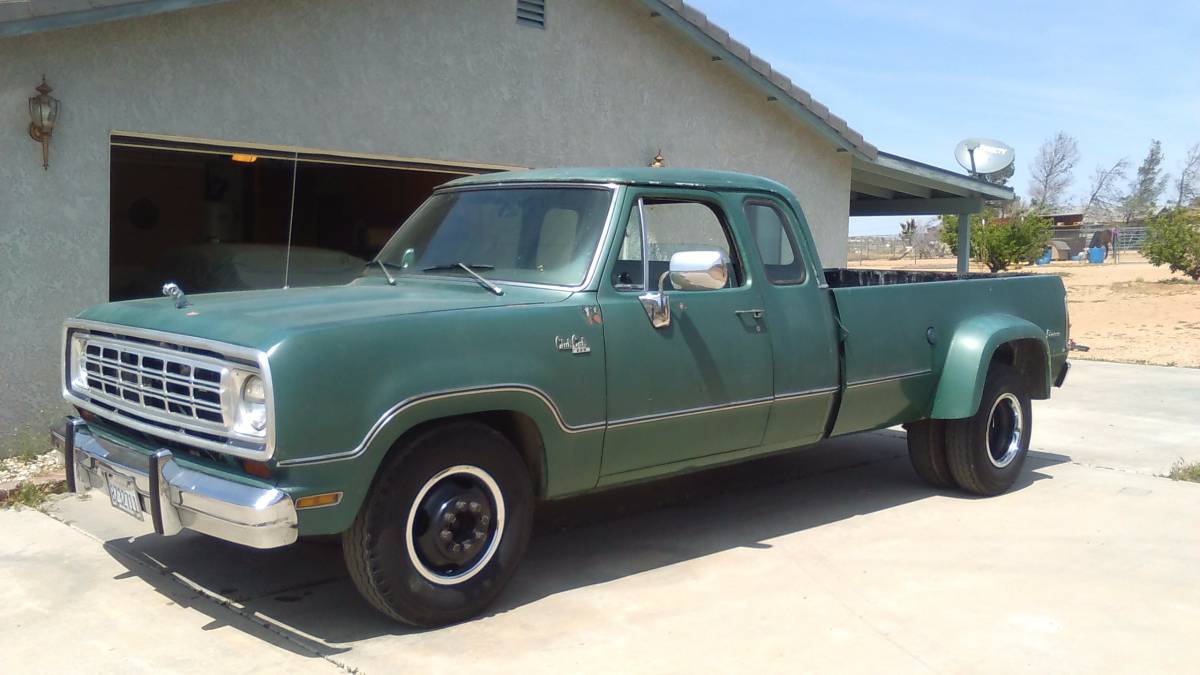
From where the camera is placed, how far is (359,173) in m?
9.34

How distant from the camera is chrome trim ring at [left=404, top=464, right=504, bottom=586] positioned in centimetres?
438

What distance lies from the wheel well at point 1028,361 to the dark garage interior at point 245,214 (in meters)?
4.90

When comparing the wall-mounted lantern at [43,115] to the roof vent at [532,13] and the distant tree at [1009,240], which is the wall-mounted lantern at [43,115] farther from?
the distant tree at [1009,240]

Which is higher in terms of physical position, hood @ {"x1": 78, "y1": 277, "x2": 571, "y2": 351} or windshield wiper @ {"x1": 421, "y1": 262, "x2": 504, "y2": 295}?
windshield wiper @ {"x1": 421, "y1": 262, "x2": 504, "y2": 295}

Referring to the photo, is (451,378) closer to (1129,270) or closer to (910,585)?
(910,585)

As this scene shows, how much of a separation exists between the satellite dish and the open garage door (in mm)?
7854

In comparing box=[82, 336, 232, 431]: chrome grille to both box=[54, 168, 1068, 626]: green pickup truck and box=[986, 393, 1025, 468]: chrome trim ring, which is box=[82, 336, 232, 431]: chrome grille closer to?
box=[54, 168, 1068, 626]: green pickup truck

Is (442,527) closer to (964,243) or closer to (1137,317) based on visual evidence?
(964,243)

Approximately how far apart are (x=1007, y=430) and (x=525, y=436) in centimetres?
384

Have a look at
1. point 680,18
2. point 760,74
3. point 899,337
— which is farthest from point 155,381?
point 760,74

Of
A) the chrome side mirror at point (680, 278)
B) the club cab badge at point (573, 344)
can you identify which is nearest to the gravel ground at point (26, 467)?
the club cab badge at point (573, 344)

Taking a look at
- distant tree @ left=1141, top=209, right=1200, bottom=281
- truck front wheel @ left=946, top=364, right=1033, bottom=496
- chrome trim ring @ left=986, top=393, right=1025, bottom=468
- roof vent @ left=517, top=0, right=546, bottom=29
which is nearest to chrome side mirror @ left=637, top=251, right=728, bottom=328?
truck front wheel @ left=946, top=364, right=1033, bottom=496

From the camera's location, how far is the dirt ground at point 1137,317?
1695cm

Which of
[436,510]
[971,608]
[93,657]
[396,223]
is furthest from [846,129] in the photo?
[93,657]
